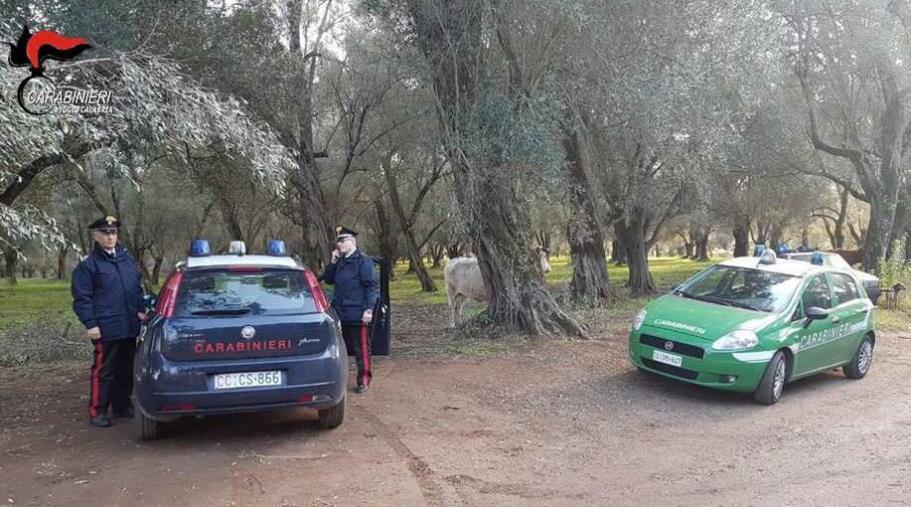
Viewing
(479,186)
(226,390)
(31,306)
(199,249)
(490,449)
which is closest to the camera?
(226,390)

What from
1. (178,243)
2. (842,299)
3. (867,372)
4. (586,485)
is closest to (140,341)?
(586,485)

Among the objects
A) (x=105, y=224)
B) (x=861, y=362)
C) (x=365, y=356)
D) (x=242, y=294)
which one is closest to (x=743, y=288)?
(x=861, y=362)

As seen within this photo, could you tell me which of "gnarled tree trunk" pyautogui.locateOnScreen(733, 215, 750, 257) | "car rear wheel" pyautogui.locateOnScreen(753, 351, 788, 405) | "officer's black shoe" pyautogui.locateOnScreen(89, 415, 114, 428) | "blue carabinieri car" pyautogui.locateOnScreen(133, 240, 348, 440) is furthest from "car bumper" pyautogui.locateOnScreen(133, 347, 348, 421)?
"gnarled tree trunk" pyautogui.locateOnScreen(733, 215, 750, 257)

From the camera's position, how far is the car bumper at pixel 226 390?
5602 millimetres

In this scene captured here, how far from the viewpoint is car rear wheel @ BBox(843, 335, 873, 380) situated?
972 cm

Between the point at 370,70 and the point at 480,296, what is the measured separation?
863 centimetres

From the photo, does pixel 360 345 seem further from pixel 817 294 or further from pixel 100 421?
pixel 817 294

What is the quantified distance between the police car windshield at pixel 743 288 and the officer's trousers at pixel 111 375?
692 cm

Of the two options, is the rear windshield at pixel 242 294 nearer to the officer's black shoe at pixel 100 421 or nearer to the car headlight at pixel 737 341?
the officer's black shoe at pixel 100 421

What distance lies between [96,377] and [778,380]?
745 cm

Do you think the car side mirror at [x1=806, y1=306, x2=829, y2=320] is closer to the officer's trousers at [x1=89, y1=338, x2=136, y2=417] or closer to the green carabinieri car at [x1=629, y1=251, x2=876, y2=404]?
the green carabinieri car at [x1=629, y1=251, x2=876, y2=404]

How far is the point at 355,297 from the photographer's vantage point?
790 centimetres

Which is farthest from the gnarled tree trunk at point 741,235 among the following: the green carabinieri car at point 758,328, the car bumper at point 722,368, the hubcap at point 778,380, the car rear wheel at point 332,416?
the car rear wheel at point 332,416

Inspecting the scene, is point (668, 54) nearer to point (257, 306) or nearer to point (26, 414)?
point (257, 306)
